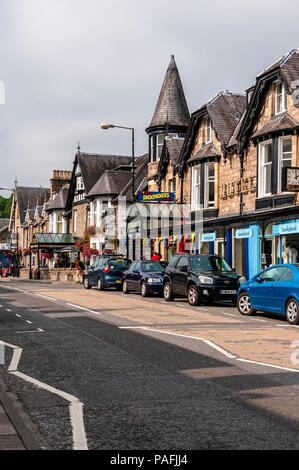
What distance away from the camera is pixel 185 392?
686 cm

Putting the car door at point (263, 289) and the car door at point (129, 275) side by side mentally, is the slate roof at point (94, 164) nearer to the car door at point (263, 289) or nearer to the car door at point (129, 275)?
the car door at point (129, 275)

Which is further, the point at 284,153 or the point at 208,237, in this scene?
the point at 208,237

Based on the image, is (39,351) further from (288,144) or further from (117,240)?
(117,240)

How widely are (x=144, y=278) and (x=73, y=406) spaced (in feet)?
60.5

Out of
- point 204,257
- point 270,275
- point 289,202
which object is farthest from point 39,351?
point 289,202

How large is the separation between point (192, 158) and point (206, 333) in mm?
21141

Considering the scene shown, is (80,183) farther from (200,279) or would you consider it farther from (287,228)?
(200,279)

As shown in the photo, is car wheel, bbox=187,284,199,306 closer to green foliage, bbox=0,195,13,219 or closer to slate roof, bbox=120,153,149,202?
→ slate roof, bbox=120,153,149,202

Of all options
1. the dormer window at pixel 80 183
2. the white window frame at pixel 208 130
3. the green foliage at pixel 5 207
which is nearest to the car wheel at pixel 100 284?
the white window frame at pixel 208 130

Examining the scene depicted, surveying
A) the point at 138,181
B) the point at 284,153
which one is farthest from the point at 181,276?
the point at 138,181

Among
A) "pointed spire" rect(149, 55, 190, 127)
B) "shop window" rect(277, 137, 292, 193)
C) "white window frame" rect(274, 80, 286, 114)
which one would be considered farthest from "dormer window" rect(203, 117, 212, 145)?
"pointed spire" rect(149, 55, 190, 127)

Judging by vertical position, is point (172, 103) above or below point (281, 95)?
above

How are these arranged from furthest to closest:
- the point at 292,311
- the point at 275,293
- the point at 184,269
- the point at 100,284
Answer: the point at 100,284, the point at 184,269, the point at 275,293, the point at 292,311

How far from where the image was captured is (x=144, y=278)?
24.6 m
